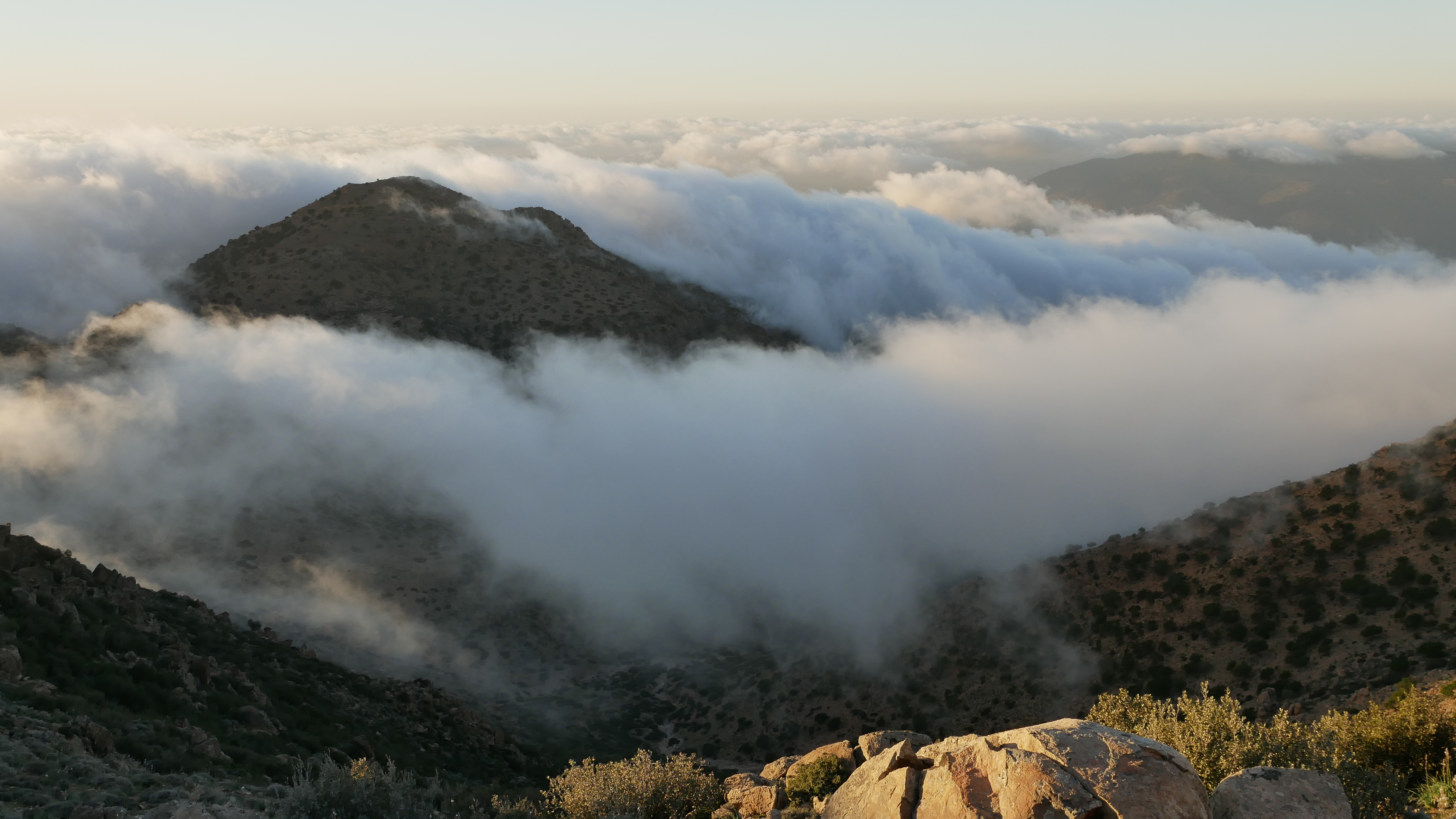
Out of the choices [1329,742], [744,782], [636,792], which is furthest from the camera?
[744,782]

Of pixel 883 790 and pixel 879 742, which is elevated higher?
pixel 883 790

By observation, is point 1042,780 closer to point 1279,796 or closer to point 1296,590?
point 1279,796

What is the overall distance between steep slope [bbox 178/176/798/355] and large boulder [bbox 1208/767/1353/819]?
418 ft

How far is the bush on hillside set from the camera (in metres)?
15.8

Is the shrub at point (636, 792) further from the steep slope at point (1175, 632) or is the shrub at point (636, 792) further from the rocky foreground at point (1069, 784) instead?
the steep slope at point (1175, 632)

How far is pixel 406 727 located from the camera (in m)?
43.1

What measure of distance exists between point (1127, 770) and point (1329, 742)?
27.4ft

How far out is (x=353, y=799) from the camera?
16.6m

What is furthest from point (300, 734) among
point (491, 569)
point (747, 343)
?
point (747, 343)

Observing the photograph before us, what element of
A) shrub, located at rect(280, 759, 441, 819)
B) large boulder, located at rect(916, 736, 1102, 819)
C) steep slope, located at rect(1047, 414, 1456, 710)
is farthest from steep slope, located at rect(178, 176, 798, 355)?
large boulder, located at rect(916, 736, 1102, 819)

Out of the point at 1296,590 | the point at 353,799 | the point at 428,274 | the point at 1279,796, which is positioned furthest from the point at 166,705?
the point at 428,274

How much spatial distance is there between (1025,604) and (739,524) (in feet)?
245

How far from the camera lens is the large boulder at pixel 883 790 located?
1412 centimetres

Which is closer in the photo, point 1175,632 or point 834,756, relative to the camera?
point 834,756
